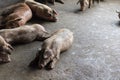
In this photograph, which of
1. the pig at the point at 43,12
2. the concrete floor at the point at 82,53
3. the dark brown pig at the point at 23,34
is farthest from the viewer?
the pig at the point at 43,12

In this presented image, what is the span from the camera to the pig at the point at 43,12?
350 centimetres

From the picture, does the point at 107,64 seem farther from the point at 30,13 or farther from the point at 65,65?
the point at 30,13

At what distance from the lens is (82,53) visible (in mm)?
2727

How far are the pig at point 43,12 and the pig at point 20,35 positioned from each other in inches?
19.6

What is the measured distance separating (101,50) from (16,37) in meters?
0.89

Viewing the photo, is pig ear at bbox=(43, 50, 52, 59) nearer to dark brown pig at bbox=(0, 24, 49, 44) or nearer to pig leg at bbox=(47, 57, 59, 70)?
pig leg at bbox=(47, 57, 59, 70)

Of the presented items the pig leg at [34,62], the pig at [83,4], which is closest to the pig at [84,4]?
the pig at [83,4]

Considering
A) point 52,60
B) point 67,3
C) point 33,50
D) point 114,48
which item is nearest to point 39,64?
point 52,60

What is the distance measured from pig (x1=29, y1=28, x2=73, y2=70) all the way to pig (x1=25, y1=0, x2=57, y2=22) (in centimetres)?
80

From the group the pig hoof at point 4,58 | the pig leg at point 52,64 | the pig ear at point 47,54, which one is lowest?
the pig leg at point 52,64

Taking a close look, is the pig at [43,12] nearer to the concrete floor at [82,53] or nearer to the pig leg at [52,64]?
the concrete floor at [82,53]

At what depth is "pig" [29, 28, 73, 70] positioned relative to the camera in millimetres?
2397

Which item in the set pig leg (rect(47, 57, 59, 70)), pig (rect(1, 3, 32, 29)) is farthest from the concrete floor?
pig (rect(1, 3, 32, 29))

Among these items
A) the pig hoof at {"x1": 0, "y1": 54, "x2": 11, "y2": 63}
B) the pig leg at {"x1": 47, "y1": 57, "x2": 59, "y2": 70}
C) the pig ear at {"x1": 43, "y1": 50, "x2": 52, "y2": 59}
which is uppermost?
the pig ear at {"x1": 43, "y1": 50, "x2": 52, "y2": 59}
